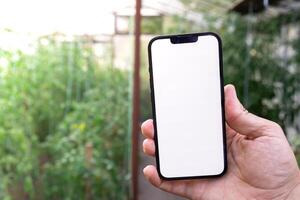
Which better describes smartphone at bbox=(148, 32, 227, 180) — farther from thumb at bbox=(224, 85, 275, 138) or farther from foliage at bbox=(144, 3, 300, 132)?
foliage at bbox=(144, 3, 300, 132)

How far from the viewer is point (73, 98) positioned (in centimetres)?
214

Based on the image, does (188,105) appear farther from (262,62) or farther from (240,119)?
(262,62)

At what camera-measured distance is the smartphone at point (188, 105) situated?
0.79m

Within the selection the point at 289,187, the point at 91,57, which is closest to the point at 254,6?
the point at 91,57

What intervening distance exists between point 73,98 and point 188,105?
141cm

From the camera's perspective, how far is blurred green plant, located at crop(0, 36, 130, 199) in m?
1.71

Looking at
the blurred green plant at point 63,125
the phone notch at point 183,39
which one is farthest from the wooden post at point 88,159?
the phone notch at point 183,39

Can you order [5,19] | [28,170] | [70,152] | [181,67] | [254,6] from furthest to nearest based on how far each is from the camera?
[254,6], [70,152], [28,170], [5,19], [181,67]

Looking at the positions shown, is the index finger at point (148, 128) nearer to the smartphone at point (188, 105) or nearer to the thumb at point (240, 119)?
the smartphone at point (188, 105)

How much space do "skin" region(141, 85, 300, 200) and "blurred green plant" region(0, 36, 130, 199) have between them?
38.5 inches

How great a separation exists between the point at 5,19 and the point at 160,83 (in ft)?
3.28

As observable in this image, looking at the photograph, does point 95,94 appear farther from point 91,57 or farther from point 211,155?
point 211,155

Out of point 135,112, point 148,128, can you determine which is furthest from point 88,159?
point 148,128

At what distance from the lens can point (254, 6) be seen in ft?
9.44
